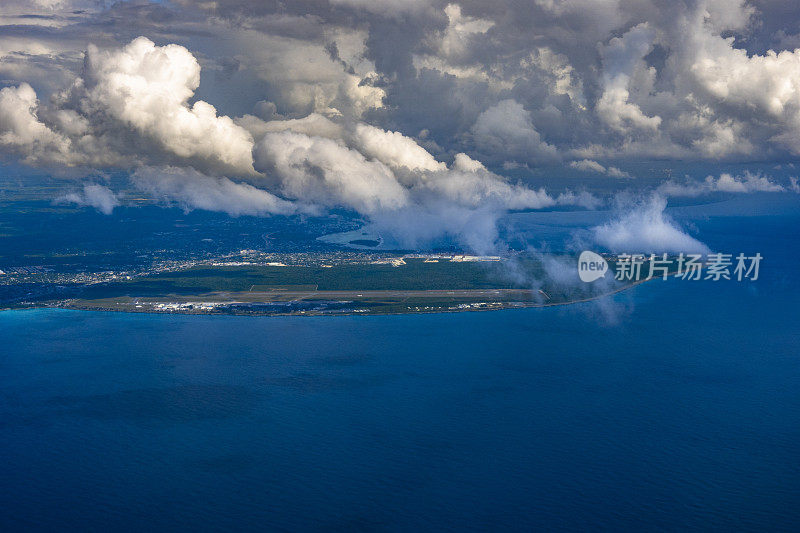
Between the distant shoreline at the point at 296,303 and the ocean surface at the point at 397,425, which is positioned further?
the distant shoreline at the point at 296,303

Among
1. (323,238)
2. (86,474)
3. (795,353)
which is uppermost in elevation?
(323,238)

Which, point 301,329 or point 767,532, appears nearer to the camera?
point 767,532

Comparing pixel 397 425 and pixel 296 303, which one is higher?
pixel 296 303

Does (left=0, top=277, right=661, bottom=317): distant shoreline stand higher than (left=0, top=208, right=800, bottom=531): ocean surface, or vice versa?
(left=0, top=277, right=661, bottom=317): distant shoreline

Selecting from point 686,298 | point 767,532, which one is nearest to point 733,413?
point 767,532

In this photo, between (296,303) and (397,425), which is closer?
(397,425)

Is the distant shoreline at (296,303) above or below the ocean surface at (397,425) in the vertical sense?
above

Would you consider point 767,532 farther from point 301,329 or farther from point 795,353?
point 301,329

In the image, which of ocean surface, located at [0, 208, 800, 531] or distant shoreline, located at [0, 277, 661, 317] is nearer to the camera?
ocean surface, located at [0, 208, 800, 531]
